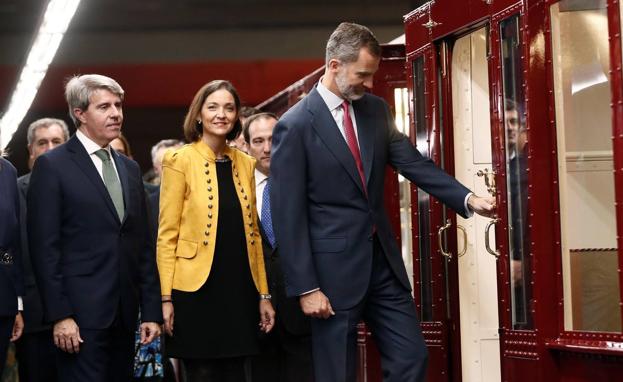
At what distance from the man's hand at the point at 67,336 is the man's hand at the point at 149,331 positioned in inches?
13.4

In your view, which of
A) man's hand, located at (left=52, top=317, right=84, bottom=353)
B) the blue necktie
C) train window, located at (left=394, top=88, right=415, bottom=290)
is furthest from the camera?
train window, located at (left=394, top=88, right=415, bottom=290)

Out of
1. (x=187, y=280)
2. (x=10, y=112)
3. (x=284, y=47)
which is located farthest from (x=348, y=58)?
(x=284, y=47)

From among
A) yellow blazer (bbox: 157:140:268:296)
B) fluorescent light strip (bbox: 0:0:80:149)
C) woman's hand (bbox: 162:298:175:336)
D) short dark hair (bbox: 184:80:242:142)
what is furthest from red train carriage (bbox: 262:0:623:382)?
fluorescent light strip (bbox: 0:0:80:149)

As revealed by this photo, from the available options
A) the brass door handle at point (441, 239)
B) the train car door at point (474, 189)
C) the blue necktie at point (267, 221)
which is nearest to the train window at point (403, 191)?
the train car door at point (474, 189)

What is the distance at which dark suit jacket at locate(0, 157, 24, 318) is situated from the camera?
5.65m

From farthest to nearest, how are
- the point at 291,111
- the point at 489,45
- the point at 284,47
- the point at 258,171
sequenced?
the point at 284,47 < the point at 258,171 < the point at 489,45 < the point at 291,111

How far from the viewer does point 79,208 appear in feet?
18.7

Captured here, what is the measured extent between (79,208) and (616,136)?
7.97 feet

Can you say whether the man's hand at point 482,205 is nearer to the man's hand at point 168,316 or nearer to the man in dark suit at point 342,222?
the man in dark suit at point 342,222

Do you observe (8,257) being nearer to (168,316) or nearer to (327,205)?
(168,316)

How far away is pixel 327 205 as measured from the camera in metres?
5.35

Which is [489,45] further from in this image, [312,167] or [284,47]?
[284,47]

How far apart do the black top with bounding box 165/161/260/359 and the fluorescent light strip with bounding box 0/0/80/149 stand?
8.10ft

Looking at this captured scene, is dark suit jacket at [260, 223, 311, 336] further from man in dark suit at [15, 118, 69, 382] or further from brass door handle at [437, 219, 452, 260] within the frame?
man in dark suit at [15, 118, 69, 382]
